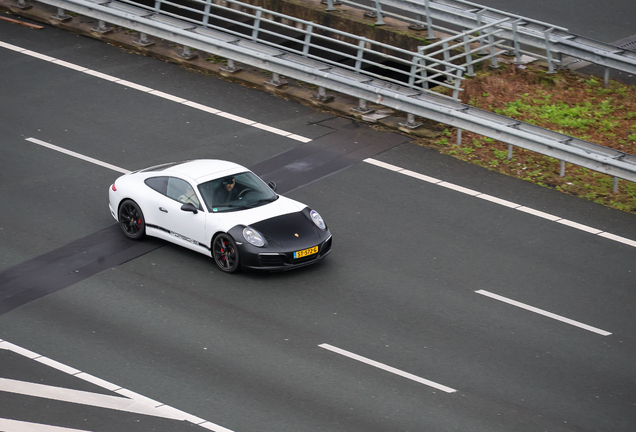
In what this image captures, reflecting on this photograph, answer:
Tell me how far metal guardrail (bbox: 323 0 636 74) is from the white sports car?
887cm

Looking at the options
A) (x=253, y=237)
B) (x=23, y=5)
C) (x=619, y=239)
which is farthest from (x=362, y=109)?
(x=23, y=5)

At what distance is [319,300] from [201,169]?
9.91ft

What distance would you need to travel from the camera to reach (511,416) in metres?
10.7

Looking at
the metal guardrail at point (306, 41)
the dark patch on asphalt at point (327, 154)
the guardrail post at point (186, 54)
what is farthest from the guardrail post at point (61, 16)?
the dark patch on asphalt at point (327, 154)

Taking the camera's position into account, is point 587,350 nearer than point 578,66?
Yes

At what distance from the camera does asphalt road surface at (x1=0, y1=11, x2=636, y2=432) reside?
10836 millimetres

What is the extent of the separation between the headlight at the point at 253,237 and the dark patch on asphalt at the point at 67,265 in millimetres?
1867

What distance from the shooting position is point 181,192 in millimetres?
14266

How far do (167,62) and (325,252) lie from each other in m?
9.69

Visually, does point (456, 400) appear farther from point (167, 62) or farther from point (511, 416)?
point (167, 62)

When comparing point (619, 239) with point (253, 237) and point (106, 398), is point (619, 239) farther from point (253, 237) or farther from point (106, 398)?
point (106, 398)

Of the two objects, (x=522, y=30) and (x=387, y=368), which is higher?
(x=522, y=30)

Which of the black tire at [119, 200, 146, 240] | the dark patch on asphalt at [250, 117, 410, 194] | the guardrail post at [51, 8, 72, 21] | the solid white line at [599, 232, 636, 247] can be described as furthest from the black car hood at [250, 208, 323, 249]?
the guardrail post at [51, 8, 72, 21]

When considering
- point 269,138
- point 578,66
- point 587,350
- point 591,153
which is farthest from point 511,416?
point 578,66
